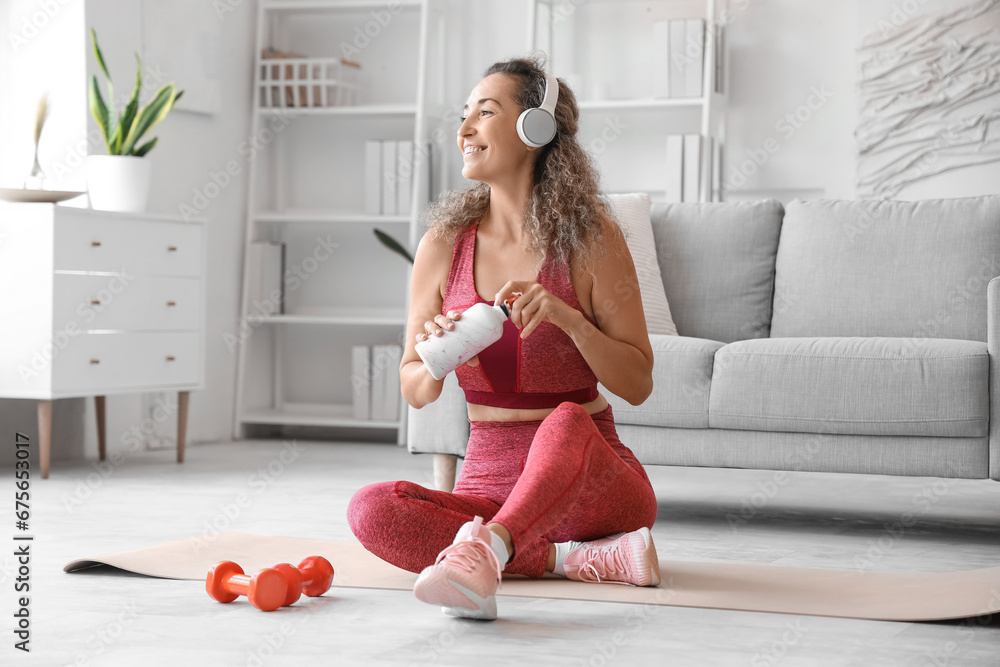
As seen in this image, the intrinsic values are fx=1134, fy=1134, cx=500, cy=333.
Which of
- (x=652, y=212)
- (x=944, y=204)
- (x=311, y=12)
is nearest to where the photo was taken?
(x=944, y=204)

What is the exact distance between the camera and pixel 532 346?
1823 mm

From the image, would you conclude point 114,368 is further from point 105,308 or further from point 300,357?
point 300,357

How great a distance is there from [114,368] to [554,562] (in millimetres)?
2079

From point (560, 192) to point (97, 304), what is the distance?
2.04m

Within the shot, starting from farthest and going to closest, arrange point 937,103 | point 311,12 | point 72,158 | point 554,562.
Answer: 1. point 311,12
2. point 937,103
3. point 72,158
4. point 554,562

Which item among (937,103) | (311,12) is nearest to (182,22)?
(311,12)

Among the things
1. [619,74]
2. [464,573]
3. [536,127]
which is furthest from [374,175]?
[464,573]


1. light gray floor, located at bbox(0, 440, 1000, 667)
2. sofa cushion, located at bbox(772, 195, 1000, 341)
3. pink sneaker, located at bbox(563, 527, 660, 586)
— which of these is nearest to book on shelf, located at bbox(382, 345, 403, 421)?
light gray floor, located at bbox(0, 440, 1000, 667)

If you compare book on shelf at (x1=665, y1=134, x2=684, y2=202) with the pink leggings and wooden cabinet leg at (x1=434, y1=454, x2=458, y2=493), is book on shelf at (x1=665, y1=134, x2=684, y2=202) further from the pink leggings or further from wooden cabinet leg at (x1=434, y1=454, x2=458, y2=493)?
the pink leggings

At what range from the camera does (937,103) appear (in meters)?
4.14

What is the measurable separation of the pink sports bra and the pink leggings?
0.05 m

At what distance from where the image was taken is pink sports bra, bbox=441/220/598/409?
5.98ft

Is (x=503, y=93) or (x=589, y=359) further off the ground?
(x=503, y=93)

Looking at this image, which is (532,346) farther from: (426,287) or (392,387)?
(392,387)
